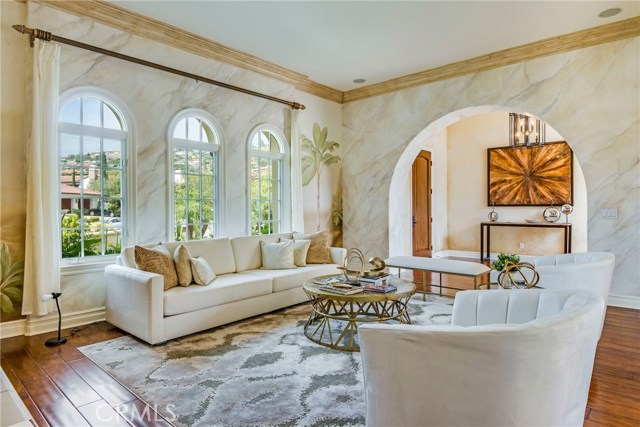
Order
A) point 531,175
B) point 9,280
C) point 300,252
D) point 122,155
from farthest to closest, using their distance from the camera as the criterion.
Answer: point 531,175, point 300,252, point 122,155, point 9,280

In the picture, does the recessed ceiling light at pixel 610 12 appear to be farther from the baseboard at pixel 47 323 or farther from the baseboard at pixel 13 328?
the baseboard at pixel 13 328

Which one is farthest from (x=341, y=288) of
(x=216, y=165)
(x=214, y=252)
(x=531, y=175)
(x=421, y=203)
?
(x=531, y=175)

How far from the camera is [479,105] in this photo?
17.9 feet

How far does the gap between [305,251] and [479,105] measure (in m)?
3.30

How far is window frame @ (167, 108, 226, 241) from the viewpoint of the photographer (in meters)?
4.51

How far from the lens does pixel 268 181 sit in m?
5.88

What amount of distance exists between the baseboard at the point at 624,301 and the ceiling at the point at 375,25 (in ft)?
10.6

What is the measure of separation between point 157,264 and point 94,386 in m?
1.24

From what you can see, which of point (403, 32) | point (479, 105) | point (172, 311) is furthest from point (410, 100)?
point (172, 311)

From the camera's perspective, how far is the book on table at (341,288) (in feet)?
10.5

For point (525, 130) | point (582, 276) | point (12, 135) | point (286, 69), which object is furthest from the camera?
point (525, 130)

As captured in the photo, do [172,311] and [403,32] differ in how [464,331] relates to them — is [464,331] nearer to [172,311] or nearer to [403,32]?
[172,311]

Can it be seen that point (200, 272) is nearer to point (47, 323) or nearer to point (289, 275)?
point (289, 275)

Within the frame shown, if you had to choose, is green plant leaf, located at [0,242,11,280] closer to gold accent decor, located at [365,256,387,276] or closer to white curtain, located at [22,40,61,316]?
white curtain, located at [22,40,61,316]
